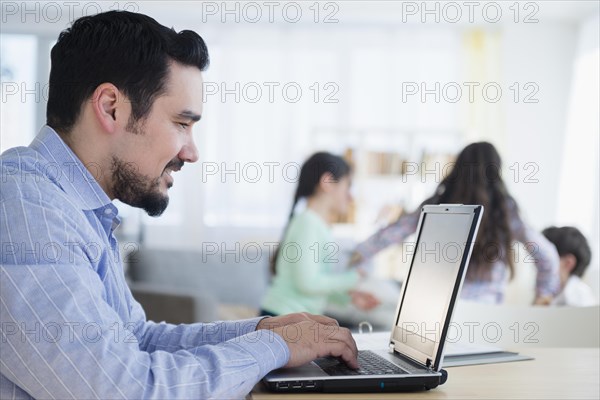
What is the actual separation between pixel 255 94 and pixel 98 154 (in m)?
5.61

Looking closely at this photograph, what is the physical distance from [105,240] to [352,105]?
18.5 feet

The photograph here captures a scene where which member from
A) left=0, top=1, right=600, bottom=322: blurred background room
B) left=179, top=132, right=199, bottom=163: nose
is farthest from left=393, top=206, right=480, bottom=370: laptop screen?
left=0, top=1, right=600, bottom=322: blurred background room

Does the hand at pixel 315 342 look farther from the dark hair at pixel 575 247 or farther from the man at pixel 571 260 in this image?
the dark hair at pixel 575 247

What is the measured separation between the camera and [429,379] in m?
1.26

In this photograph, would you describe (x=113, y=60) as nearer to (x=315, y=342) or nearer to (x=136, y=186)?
(x=136, y=186)

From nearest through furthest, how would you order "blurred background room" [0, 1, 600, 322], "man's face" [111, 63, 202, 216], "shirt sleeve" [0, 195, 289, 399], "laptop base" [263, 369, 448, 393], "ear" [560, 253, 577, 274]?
"shirt sleeve" [0, 195, 289, 399] < "laptop base" [263, 369, 448, 393] < "man's face" [111, 63, 202, 216] < "ear" [560, 253, 577, 274] < "blurred background room" [0, 1, 600, 322]

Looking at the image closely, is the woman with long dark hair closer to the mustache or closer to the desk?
the desk

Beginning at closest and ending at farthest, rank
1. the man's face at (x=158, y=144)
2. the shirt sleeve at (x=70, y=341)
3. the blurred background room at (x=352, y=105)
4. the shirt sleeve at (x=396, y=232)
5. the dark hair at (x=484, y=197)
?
the shirt sleeve at (x=70, y=341) → the man's face at (x=158, y=144) → the dark hair at (x=484, y=197) → the shirt sleeve at (x=396, y=232) → the blurred background room at (x=352, y=105)

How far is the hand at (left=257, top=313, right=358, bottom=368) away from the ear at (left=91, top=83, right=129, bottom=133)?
1.56 ft

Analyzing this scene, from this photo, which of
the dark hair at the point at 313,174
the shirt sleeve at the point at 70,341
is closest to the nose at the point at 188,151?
the shirt sleeve at the point at 70,341

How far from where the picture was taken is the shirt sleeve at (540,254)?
311 centimetres

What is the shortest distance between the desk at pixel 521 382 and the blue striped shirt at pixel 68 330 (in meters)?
0.09

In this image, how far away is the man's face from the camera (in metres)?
1.47

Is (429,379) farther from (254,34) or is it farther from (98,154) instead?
(254,34)
